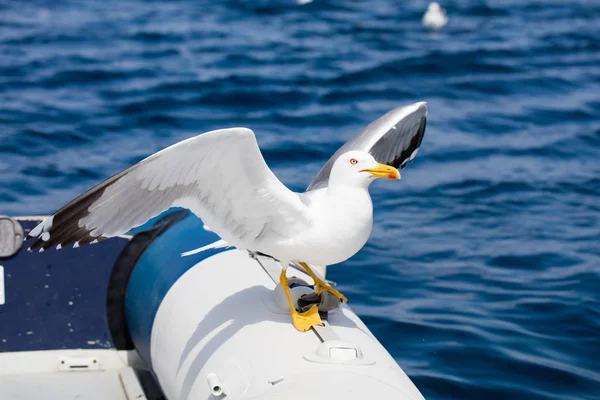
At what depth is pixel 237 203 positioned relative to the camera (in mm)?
3541

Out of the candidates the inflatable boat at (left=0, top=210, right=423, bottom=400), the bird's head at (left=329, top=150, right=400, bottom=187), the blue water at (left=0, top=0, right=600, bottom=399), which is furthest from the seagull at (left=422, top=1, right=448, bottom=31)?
the bird's head at (left=329, top=150, right=400, bottom=187)

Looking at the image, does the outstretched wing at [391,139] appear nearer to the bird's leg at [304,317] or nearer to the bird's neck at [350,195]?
the bird's neck at [350,195]

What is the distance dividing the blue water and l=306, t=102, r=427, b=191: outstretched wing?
113 centimetres

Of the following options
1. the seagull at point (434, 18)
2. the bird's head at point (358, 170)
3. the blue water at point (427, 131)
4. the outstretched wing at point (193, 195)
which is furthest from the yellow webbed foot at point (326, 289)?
the seagull at point (434, 18)

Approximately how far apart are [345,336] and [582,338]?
2.34 metres

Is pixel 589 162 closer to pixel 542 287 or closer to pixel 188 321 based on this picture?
pixel 542 287

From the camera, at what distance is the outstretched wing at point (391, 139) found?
417 centimetres

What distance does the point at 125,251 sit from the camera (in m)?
4.63

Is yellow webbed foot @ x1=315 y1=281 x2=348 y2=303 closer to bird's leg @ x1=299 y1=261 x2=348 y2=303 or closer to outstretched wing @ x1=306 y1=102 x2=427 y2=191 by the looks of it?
bird's leg @ x1=299 y1=261 x2=348 y2=303

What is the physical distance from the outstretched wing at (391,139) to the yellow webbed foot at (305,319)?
72 cm

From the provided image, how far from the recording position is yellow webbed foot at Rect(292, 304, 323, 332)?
11.2ft

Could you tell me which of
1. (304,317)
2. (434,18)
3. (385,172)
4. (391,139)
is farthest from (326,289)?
(434,18)

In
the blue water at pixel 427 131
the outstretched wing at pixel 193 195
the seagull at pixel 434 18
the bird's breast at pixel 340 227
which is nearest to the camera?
the outstretched wing at pixel 193 195

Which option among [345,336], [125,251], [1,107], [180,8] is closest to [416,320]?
[125,251]
